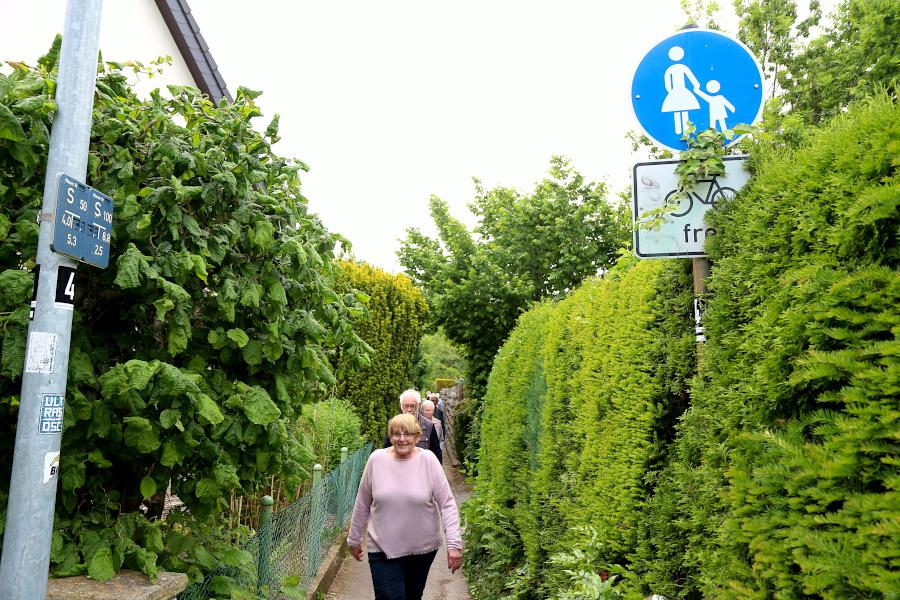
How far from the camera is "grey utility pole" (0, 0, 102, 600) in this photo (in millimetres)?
2625

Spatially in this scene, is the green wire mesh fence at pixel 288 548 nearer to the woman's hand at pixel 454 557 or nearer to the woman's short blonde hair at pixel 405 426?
the woman's short blonde hair at pixel 405 426

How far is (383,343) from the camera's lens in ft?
48.3

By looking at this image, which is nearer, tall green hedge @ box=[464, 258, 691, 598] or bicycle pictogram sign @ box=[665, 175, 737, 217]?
bicycle pictogram sign @ box=[665, 175, 737, 217]

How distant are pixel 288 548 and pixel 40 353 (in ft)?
12.4

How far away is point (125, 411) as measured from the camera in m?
3.22

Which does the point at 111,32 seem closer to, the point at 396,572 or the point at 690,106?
the point at 396,572

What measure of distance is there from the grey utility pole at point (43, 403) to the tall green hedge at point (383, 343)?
432 inches

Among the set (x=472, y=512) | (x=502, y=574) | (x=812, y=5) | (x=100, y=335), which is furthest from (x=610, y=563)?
(x=812, y=5)

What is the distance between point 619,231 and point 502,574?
10.3m

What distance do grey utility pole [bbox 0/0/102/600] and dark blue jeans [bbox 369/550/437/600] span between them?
2608 mm

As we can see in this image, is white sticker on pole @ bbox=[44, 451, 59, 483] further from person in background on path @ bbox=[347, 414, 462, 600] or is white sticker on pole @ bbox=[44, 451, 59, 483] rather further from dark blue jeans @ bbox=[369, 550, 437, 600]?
dark blue jeans @ bbox=[369, 550, 437, 600]

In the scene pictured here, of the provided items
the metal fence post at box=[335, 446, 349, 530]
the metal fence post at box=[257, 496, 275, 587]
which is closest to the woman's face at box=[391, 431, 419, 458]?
the metal fence post at box=[257, 496, 275, 587]

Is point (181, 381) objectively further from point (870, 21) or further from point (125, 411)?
point (870, 21)

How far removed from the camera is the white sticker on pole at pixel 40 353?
2.68m
